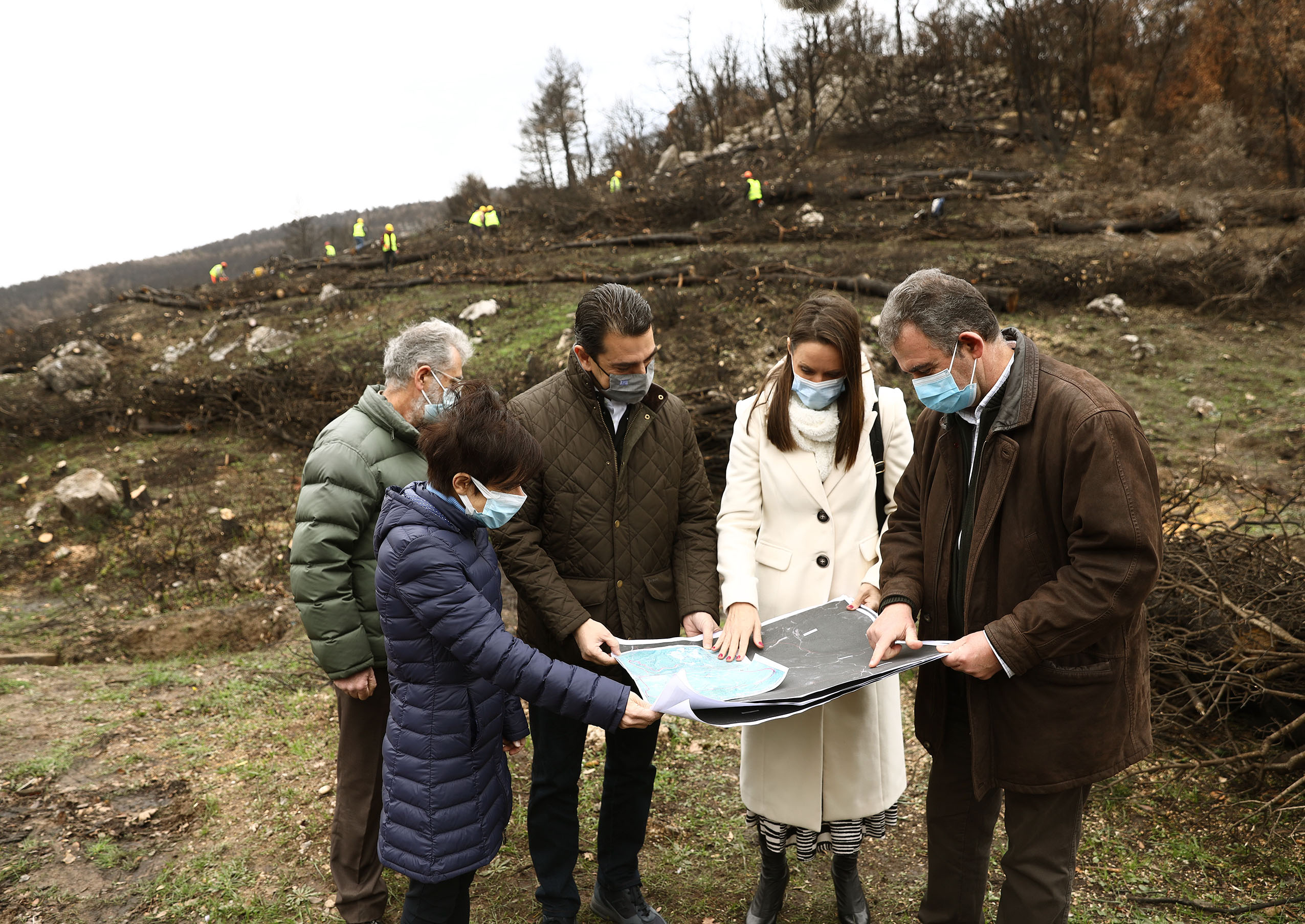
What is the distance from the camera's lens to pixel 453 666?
2.20 meters

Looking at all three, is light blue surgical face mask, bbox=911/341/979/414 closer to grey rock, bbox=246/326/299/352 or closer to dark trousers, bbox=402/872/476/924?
dark trousers, bbox=402/872/476/924

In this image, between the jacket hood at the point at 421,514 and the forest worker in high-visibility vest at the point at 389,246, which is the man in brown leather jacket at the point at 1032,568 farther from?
the forest worker in high-visibility vest at the point at 389,246

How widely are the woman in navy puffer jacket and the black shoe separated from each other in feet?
2.46

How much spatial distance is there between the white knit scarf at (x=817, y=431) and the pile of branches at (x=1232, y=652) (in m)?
2.17

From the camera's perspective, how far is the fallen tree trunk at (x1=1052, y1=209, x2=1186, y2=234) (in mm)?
13062

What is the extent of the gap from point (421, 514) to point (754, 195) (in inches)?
660

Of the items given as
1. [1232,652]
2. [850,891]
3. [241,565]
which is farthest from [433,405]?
[241,565]

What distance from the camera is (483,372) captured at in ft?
34.4

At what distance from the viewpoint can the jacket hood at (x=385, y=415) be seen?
2.81m

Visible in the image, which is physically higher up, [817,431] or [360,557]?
[817,431]

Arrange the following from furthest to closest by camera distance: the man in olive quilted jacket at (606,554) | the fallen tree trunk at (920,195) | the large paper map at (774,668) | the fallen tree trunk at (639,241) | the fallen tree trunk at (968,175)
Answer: the fallen tree trunk at (968,175)
the fallen tree trunk at (639,241)
the fallen tree trunk at (920,195)
the man in olive quilted jacket at (606,554)
the large paper map at (774,668)

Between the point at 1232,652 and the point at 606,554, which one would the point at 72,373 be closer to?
the point at 606,554

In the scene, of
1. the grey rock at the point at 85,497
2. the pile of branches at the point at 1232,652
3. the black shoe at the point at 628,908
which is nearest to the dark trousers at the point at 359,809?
the black shoe at the point at 628,908

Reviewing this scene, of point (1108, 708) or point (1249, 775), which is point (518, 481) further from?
point (1249, 775)
